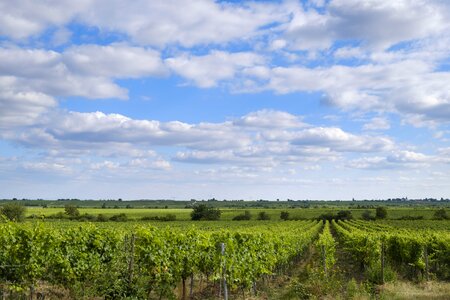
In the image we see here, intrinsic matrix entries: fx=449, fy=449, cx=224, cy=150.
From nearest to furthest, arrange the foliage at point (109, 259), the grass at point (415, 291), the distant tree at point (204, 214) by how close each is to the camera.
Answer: the foliage at point (109, 259) → the grass at point (415, 291) → the distant tree at point (204, 214)

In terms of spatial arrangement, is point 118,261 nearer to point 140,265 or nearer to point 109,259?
point 109,259

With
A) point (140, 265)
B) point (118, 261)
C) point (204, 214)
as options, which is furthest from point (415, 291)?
point (204, 214)

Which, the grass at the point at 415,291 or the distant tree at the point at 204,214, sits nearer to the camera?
the grass at the point at 415,291

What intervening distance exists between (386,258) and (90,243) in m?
18.5

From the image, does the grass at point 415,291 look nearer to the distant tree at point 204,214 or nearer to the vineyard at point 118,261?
the vineyard at point 118,261

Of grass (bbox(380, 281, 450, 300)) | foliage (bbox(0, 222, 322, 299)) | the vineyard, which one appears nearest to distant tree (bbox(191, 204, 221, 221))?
the vineyard

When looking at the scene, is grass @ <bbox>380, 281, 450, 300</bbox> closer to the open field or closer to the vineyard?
the open field

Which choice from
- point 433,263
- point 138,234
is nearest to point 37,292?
point 138,234

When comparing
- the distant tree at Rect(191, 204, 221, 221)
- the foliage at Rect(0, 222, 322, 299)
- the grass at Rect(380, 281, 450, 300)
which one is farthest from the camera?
the distant tree at Rect(191, 204, 221, 221)

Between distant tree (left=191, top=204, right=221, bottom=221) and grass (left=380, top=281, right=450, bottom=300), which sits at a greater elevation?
grass (left=380, top=281, right=450, bottom=300)

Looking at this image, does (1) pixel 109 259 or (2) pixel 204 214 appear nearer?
(1) pixel 109 259

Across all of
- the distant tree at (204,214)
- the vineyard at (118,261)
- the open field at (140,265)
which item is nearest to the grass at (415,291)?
the open field at (140,265)

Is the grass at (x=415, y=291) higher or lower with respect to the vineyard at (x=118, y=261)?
lower

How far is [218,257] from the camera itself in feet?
48.4
